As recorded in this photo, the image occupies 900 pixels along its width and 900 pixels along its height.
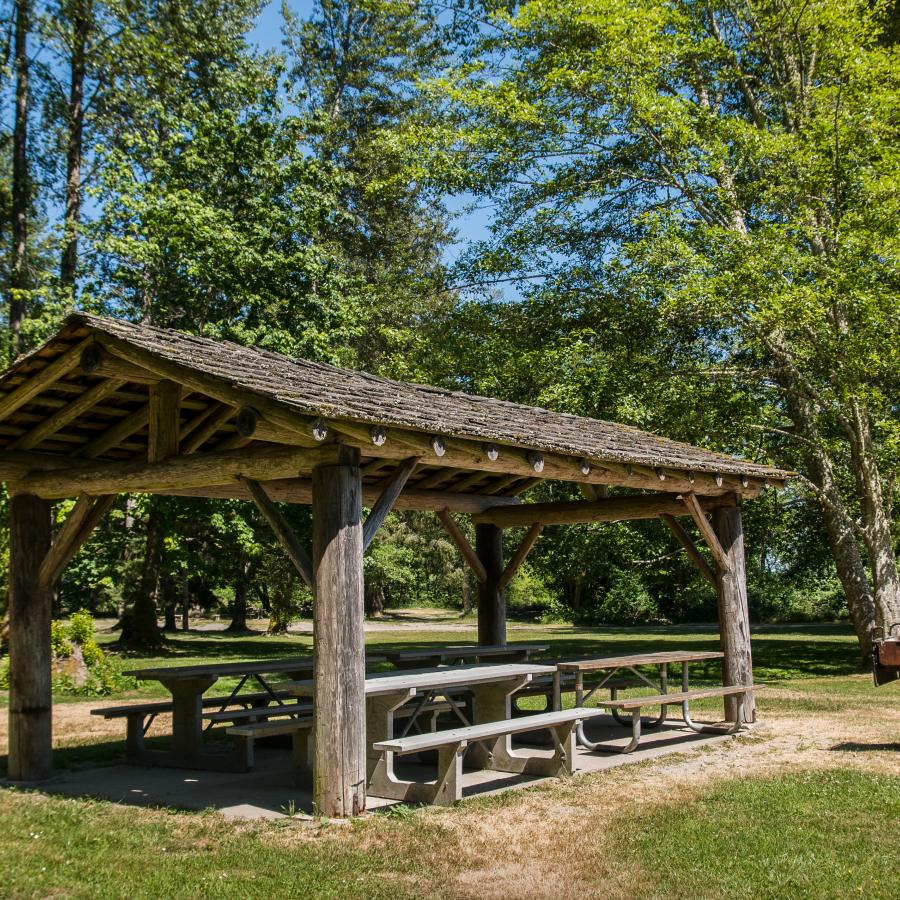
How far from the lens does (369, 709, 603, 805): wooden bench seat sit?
716 centimetres

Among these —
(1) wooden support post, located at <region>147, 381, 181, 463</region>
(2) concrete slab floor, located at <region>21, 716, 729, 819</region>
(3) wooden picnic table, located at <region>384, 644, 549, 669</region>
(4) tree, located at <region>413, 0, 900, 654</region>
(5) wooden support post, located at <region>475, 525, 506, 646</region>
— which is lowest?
(2) concrete slab floor, located at <region>21, 716, 729, 819</region>

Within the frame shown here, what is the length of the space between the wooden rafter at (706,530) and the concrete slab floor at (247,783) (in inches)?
80.0

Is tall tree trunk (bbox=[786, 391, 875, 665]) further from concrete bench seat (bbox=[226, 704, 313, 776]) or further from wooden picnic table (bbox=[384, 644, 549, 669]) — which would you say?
concrete bench seat (bbox=[226, 704, 313, 776])

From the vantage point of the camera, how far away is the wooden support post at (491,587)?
505 inches

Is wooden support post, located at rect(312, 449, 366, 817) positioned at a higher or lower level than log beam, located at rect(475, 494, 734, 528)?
lower

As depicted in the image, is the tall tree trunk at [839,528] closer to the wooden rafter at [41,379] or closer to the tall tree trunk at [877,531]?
the tall tree trunk at [877,531]

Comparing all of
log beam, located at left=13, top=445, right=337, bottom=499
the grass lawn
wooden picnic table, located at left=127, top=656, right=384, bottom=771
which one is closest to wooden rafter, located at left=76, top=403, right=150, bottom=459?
log beam, located at left=13, top=445, right=337, bottom=499

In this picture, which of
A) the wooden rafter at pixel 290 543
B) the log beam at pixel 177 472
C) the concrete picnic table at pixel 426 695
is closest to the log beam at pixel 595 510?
the concrete picnic table at pixel 426 695

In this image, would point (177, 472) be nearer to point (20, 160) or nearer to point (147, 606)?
point (147, 606)

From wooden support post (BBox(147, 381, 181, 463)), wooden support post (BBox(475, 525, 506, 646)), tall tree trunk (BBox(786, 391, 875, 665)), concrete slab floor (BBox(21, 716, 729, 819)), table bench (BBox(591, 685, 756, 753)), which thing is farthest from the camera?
tall tree trunk (BBox(786, 391, 875, 665))

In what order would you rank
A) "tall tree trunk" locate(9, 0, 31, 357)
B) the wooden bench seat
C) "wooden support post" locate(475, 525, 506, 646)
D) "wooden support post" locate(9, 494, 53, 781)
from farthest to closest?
1. "tall tree trunk" locate(9, 0, 31, 357)
2. "wooden support post" locate(475, 525, 506, 646)
3. "wooden support post" locate(9, 494, 53, 781)
4. the wooden bench seat

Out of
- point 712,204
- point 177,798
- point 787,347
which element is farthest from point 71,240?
point 177,798

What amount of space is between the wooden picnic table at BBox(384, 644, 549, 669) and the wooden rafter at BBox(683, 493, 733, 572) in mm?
2267

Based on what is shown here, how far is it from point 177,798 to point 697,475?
232 inches
